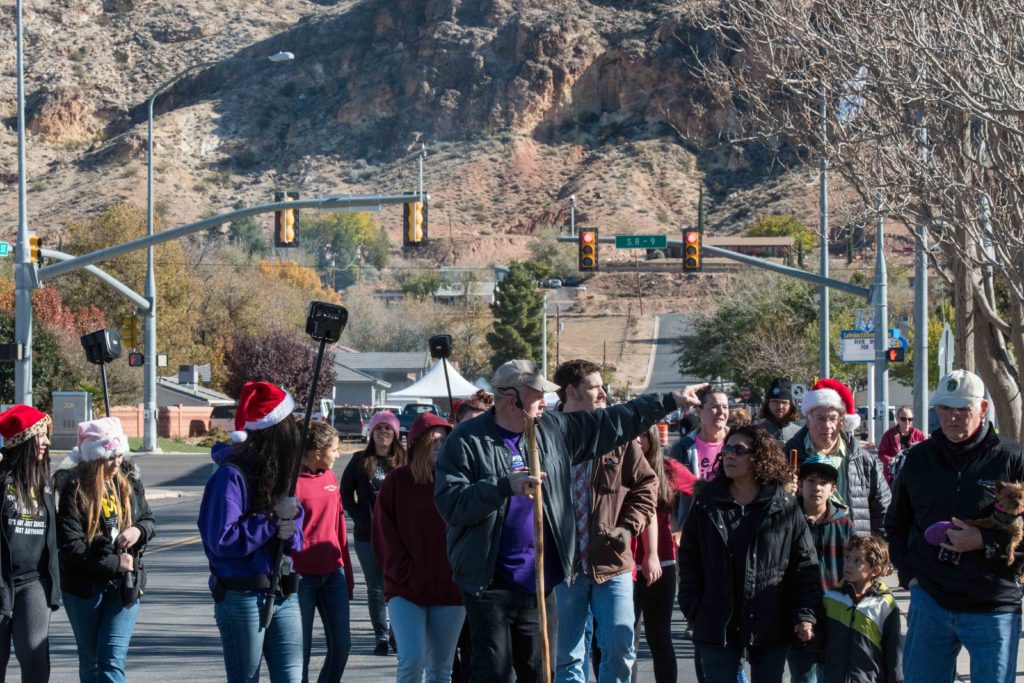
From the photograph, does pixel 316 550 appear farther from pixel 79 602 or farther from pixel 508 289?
pixel 508 289

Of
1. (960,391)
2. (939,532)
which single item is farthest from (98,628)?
(960,391)

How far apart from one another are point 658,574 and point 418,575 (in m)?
1.52

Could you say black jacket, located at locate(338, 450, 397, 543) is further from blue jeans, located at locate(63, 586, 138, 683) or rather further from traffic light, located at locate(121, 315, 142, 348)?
traffic light, located at locate(121, 315, 142, 348)

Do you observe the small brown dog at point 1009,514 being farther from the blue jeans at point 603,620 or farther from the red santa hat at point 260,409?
the red santa hat at point 260,409

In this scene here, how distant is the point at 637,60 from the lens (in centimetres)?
15988

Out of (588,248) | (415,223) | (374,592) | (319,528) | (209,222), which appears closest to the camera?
(319,528)

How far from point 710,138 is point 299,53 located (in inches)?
2100

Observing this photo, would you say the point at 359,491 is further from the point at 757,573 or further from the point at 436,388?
the point at 436,388

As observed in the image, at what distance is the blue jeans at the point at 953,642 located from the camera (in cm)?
677

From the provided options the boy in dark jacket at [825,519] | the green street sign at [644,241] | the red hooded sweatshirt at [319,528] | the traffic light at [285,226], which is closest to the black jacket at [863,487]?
the boy in dark jacket at [825,519]

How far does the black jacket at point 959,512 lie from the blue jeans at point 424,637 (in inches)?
86.8

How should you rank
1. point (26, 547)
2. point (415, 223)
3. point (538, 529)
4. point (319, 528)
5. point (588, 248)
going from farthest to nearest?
point (588, 248)
point (415, 223)
point (319, 528)
point (26, 547)
point (538, 529)

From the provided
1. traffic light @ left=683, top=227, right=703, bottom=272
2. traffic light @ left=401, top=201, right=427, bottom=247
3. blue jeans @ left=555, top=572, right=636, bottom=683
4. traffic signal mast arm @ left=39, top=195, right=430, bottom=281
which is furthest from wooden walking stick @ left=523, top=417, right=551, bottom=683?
traffic light @ left=683, top=227, right=703, bottom=272

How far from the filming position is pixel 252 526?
21.7ft
